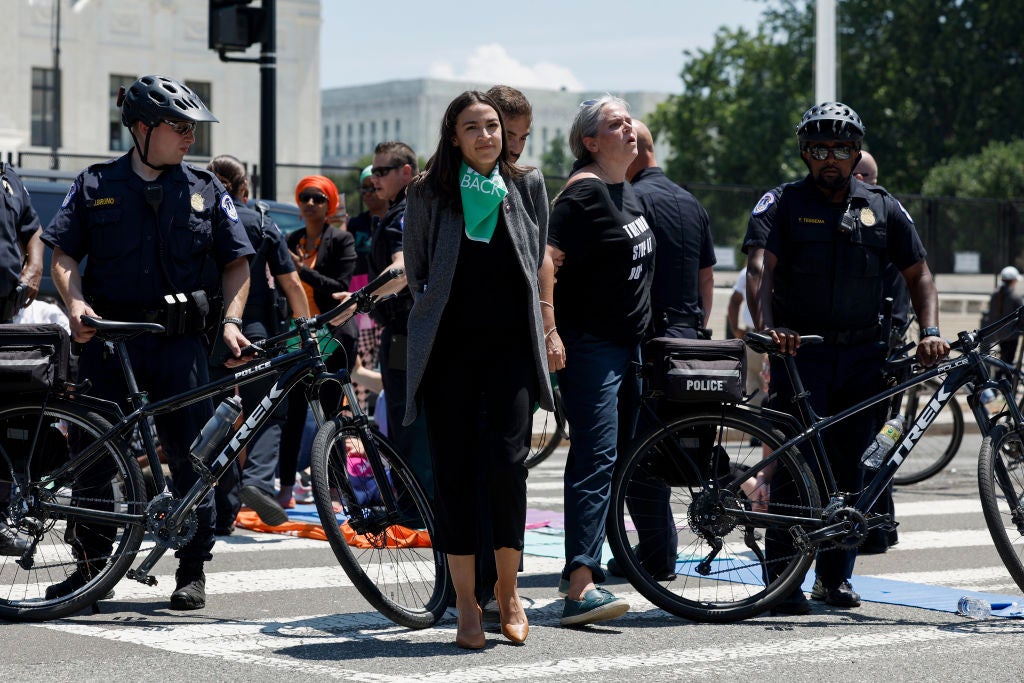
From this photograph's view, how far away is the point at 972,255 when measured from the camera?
25641 mm

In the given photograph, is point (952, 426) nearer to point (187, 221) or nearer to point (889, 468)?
point (889, 468)

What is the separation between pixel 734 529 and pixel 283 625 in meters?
1.72

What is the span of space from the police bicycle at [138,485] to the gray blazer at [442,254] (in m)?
0.43

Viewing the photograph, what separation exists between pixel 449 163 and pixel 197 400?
1329 mm

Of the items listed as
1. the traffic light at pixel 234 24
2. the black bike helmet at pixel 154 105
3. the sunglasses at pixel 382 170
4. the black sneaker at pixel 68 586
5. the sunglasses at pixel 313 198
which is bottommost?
the black sneaker at pixel 68 586

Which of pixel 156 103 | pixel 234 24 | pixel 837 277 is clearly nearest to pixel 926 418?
pixel 837 277

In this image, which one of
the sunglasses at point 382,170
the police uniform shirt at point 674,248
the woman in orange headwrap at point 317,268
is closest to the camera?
the police uniform shirt at point 674,248

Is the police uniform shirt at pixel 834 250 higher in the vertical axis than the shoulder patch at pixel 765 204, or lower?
lower

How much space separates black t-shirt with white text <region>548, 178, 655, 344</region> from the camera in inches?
237

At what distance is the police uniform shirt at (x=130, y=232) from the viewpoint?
5.92 m

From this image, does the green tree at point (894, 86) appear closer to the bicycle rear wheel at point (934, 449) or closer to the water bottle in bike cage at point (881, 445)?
the bicycle rear wheel at point (934, 449)

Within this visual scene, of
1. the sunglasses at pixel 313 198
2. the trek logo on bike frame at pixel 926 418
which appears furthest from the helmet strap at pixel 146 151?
the sunglasses at pixel 313 198

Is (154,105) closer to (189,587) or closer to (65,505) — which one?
(65,505)

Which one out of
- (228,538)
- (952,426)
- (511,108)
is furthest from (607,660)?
(952,426)
